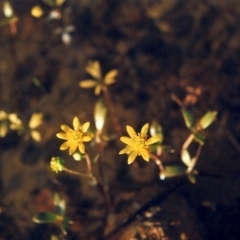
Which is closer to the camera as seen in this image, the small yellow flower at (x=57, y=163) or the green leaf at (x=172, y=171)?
the small yellow flower at (x=57, y=163)

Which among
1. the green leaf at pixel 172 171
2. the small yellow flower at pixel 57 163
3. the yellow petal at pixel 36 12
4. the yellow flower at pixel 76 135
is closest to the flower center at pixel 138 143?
the yellow flower at pixel 76 135

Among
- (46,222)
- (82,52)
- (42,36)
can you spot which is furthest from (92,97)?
(46,222)

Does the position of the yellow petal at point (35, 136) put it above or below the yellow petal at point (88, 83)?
below

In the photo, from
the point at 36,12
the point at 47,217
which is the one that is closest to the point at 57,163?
the point at 47,217

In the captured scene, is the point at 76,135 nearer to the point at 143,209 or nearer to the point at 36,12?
the point at 143,209

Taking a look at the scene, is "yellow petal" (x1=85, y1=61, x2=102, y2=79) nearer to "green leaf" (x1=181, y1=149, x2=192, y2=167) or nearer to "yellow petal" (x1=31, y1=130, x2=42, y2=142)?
"yellow petal" (x1=31, y1=130, x2=42, y2=142)

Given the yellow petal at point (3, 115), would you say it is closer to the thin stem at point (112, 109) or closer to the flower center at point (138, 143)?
the thin stem at point (112, 109)

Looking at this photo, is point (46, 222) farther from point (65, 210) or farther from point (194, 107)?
point (194, 107)

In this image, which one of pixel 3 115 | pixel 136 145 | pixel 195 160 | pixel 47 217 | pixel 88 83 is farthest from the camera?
pixel 88 83
